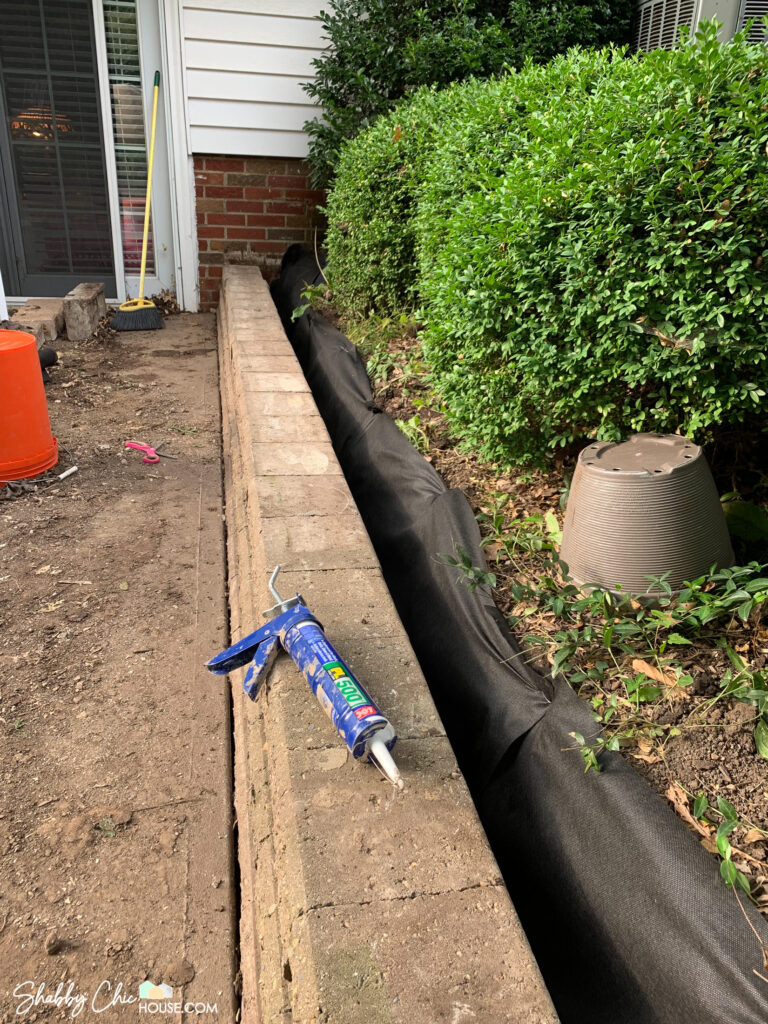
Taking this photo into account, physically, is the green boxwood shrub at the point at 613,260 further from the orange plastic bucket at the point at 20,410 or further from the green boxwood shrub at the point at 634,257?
the orange plastic bucket at the point at 20,410

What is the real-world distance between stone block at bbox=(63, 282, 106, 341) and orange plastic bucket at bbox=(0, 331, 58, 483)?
8.10 ft

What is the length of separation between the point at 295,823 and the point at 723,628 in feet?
4.06

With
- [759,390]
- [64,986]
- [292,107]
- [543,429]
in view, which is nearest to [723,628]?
[759,390]

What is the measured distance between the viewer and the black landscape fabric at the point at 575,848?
1.35m

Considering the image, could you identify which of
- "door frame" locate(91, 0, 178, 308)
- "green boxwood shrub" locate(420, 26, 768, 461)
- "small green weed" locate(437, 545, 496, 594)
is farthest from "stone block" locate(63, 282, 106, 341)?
"small green weed" locate(437, 545, 496, 594)

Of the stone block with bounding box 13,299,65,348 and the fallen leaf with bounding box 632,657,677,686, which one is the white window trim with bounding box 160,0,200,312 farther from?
the fallen leaf with bounding box 632,657,677,686

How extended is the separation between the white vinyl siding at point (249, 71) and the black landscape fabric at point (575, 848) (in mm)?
5455

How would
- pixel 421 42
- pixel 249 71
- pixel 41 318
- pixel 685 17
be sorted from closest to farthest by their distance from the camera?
pixel 685 17, pixel 421 42, pixel 41 318, pixel 249 71

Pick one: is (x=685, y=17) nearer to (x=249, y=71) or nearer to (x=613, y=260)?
(x=249, y=71)

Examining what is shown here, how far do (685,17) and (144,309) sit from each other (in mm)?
4714

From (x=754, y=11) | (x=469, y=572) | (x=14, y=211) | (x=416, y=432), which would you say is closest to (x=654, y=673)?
(x=469, y=572)

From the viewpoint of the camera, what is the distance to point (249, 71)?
6.51 metres

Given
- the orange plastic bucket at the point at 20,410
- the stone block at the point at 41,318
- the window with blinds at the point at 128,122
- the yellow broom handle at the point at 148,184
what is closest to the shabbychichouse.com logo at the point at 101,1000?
the orange plastic bucket at the point at 20,410

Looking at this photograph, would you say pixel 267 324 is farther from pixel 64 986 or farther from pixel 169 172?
pixel 64 986
